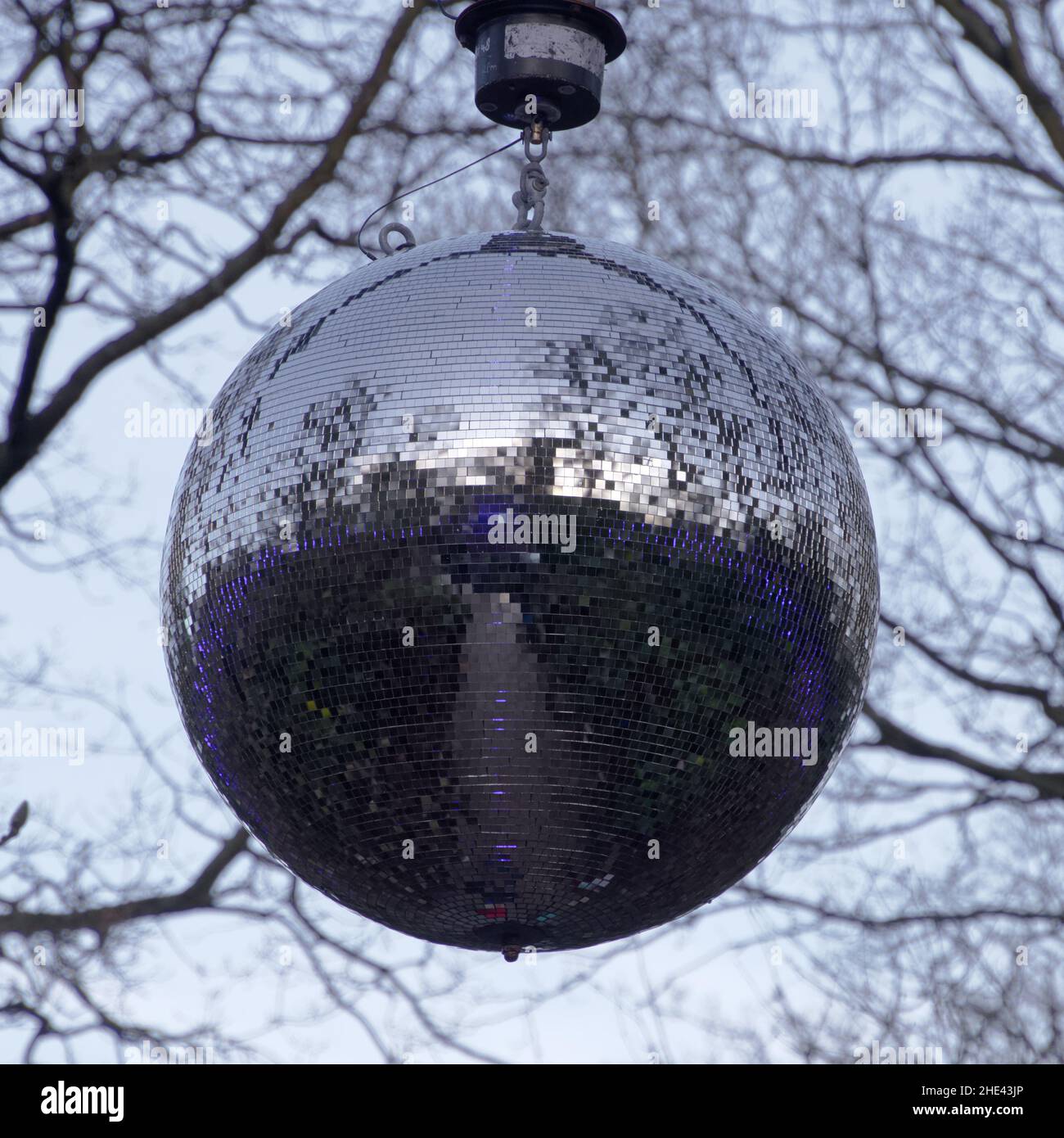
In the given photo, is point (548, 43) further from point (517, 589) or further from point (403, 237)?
point (517, 589)

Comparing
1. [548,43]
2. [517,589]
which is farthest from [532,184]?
[517,589]

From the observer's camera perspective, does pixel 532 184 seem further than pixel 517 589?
Yes

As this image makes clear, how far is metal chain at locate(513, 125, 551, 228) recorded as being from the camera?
3473 millimetres

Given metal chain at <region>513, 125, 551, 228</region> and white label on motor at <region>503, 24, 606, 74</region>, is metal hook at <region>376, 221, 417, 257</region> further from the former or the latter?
white label on motor at <region>503, 24, 606, 74</region>

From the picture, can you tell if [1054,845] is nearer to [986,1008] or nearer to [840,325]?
[986,1008]

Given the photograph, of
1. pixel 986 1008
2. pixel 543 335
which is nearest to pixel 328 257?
pixel 986 1008

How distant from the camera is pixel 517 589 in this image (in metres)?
2.94

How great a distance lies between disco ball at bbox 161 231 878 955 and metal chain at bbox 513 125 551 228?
0.69ft

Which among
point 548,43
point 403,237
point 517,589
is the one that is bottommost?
point 517,589

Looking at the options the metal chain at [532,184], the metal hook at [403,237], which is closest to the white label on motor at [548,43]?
the metal chain at [532,184]

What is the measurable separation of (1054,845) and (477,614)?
23.2 feet

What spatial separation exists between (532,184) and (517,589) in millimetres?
905

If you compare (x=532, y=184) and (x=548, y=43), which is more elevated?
(x=548, y=43)

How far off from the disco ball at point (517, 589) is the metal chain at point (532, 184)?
0.21m
